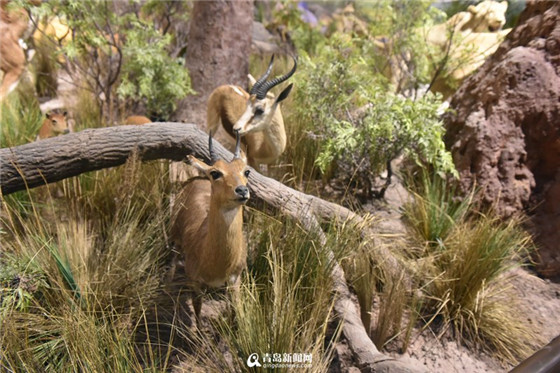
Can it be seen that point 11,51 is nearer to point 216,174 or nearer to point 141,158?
point 141,158

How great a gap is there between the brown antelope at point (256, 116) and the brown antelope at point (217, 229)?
2.60 ft

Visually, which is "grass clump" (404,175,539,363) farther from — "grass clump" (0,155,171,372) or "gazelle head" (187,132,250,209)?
"grass clump" (0,155,171,372)

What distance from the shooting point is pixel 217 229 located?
2.32 meters

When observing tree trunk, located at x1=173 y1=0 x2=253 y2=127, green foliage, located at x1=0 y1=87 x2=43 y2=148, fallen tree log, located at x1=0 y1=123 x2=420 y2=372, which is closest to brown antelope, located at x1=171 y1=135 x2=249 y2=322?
fallen tree log, located at x1=0 y1=123 x2=420 y2=372

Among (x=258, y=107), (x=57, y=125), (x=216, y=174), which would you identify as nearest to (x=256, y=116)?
(x=258, y=107)

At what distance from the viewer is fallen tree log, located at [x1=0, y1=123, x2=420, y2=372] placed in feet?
9.35

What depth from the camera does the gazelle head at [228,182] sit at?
2.12m

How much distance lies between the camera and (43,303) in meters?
2.51

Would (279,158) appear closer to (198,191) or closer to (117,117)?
(198,191)

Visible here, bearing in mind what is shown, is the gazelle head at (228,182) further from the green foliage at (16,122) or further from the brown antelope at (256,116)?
the green foliage at (16,122)

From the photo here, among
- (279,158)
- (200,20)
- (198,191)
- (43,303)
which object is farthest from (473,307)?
(200,20)

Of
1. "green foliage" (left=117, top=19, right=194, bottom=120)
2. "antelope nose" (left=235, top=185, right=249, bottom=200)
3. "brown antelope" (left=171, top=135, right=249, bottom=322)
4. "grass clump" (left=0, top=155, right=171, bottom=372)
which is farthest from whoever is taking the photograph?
"green foliage" (left=117, top=19, right=194, bottom=120)

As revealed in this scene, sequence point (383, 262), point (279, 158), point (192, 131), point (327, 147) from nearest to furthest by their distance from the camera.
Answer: point (383, 262) < point (192, 131) < point (327, 147) < point (279, 158)

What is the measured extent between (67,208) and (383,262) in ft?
9.22
